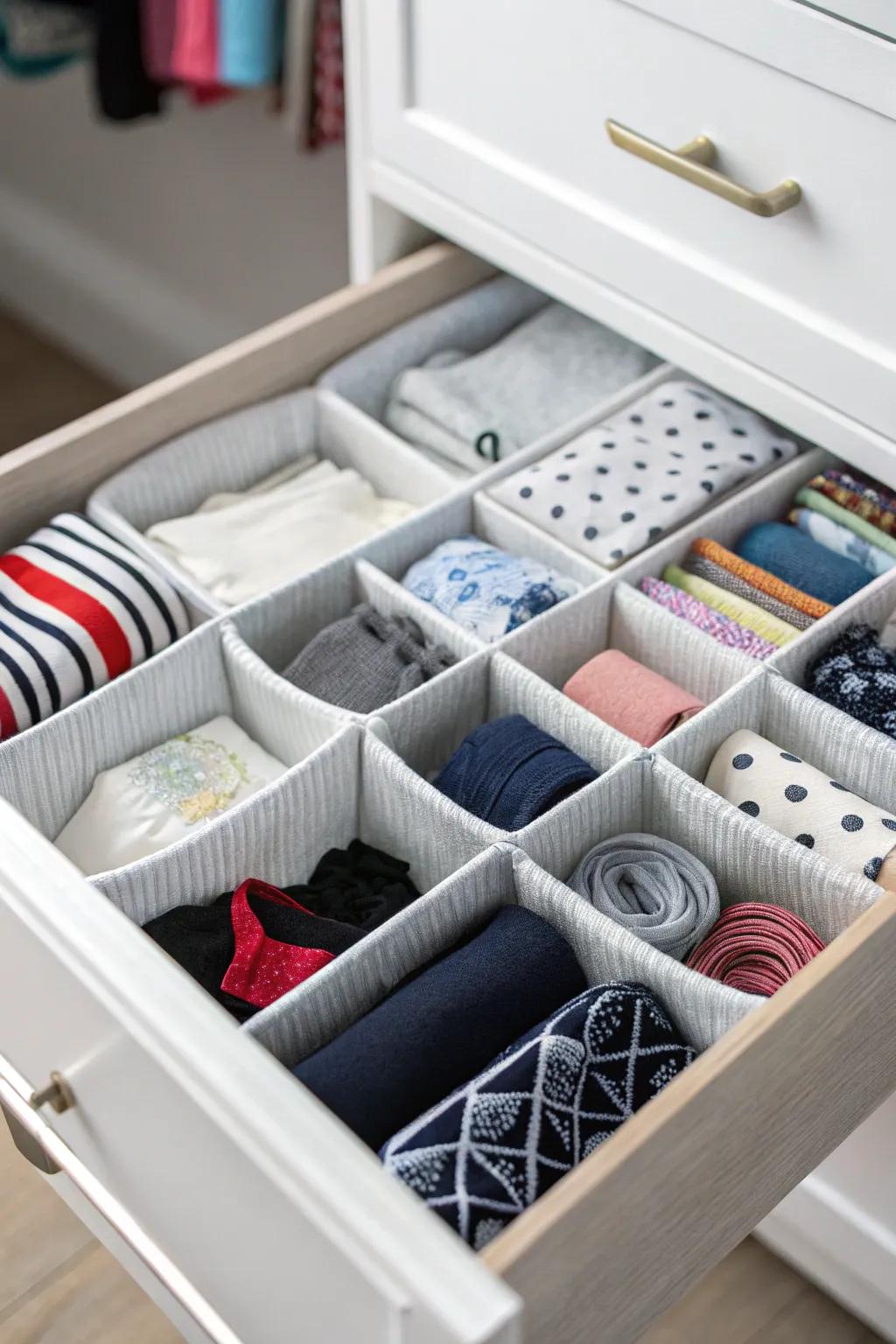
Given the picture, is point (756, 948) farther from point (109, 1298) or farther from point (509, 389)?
point (109, 1298)

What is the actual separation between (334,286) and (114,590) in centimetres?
108

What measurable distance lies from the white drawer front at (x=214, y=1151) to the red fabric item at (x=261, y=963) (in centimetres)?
12

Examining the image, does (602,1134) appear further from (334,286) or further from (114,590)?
(334,286)

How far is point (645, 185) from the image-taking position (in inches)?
44.5

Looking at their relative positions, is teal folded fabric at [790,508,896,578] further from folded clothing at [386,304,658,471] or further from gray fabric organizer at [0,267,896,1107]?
folded clothing at [386,304,658,471]

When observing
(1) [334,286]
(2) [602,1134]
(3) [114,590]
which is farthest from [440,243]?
(2) [602,1134]

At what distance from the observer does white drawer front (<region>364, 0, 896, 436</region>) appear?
1.01 metres

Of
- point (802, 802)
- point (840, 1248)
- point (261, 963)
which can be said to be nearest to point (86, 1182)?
point (261, 963)

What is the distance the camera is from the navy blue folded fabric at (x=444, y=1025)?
0.84m

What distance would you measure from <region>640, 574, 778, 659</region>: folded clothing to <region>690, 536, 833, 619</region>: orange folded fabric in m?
0.04

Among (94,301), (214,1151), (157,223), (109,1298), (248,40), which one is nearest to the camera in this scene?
(214,1151)

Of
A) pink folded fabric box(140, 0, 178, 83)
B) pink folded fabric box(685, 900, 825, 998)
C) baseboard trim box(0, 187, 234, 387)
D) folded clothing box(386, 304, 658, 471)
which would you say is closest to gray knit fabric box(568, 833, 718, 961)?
pink folded fabric box(685, 900, 825, 998)

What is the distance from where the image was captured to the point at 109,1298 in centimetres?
136

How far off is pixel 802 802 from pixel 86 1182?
20.2 inches
